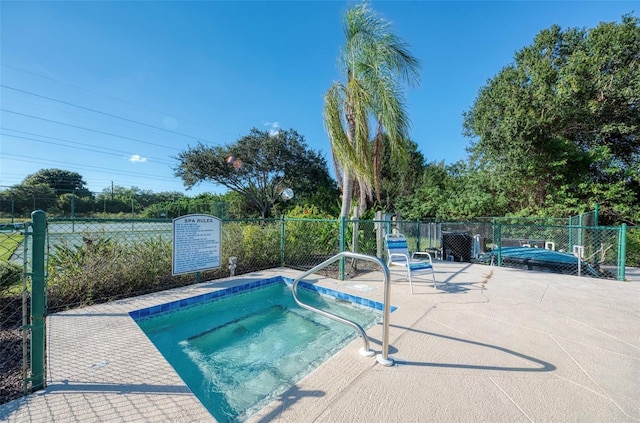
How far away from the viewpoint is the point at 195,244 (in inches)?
174

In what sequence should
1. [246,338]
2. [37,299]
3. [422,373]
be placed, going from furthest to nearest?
A: [246,338], [422,373], [37,299]

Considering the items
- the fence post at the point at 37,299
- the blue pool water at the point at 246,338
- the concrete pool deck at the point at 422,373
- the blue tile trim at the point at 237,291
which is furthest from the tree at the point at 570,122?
the fence post at the point at 37,299

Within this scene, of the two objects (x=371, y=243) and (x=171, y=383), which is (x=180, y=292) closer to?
(x=171, y=383)

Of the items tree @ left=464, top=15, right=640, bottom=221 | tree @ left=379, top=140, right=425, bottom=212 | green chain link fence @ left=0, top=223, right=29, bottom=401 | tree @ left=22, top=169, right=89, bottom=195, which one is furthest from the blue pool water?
tree @ left=22, top=169, right=89, bottom=195

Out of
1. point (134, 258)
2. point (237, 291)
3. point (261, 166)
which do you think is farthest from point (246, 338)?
point (261, 166)

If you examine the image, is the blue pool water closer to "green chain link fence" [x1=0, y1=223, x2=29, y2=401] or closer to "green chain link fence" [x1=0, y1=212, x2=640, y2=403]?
"green chain link fence" [x1=0, y1=212, x2=640, y2=403]

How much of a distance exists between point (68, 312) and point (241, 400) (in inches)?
104

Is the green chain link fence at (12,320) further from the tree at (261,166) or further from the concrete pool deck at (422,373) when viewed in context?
the tree at (261,166)

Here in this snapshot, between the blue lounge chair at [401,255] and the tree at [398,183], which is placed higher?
the tree at [398,183]

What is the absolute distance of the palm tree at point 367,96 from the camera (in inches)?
197

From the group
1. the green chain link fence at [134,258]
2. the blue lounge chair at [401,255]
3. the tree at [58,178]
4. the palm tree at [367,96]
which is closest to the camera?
the green chain link fence at [134,258]

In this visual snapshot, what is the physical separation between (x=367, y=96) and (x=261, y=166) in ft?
49.2

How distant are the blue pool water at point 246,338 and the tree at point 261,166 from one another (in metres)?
14.6

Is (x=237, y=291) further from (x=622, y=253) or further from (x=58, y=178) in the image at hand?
(x=58, y=178)
